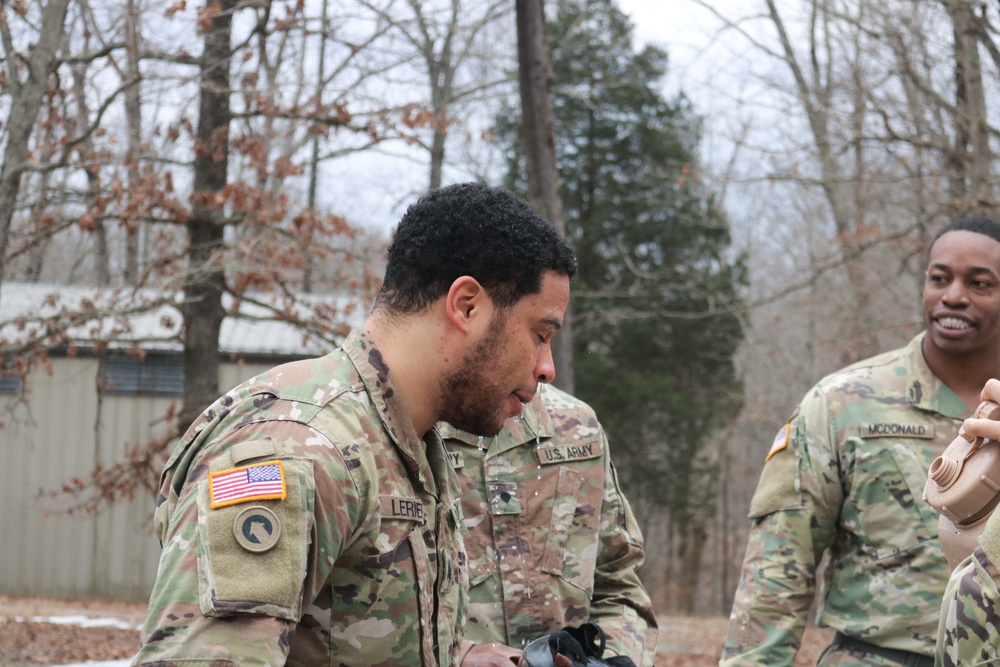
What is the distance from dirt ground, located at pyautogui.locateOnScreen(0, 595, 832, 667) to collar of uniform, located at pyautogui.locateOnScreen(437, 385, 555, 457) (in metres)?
7.82

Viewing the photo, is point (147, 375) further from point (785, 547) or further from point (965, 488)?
point (965, 488)

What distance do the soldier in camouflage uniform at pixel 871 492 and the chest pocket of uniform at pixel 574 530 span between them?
788mm

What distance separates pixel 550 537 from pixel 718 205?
20.2 m

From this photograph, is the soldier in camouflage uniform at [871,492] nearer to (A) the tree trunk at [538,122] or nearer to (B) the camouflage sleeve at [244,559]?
(B) the camouflage sleeve at [244,559]

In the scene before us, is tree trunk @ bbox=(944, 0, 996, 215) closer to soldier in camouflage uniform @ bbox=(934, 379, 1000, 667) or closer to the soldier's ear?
soldier in camouflage uniform @ bbox=(934, 379, 1000, 667)

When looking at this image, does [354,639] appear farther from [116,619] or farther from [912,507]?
[116,619]

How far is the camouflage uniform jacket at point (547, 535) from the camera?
3.16 m

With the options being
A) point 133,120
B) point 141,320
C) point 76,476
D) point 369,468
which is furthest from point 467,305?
point 76,476

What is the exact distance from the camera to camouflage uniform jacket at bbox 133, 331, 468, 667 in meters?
1.64

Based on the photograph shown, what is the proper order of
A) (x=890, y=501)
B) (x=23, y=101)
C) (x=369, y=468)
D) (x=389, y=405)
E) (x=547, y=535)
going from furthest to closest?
1. (x=23, y=101)
2. (x=890, y=501)
3. (x=547, y=535)
4. (x=389, y=405)
5. (x=369, y=468)

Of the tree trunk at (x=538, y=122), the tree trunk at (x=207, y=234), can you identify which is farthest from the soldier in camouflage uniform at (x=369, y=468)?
the tree trunk at (x=207, y=234)

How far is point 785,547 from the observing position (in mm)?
3734

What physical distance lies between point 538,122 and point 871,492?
6.04 meters

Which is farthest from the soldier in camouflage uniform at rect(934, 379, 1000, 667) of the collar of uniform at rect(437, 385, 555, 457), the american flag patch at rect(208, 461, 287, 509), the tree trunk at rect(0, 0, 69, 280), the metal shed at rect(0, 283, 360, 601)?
the metal shed at rect(0, 283, 360, 601)
